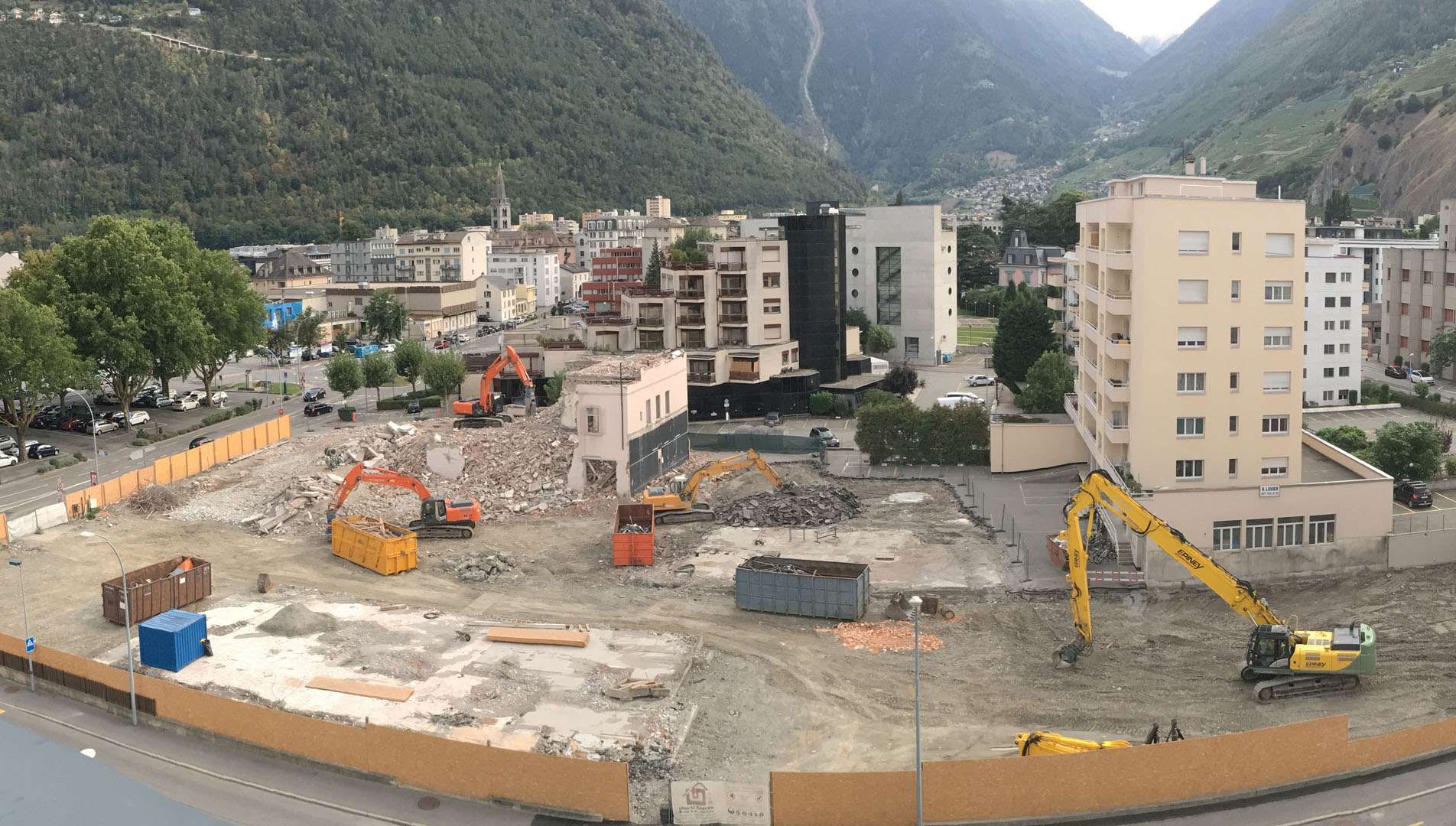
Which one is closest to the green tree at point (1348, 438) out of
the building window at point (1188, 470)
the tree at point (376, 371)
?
the building window at point (1188, 470)

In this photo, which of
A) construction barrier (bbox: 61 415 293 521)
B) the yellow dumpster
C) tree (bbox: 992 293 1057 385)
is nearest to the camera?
the yellow dumpster

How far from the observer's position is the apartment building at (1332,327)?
69.2 metres

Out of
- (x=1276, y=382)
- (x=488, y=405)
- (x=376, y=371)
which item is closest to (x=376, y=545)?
(x=488, y=405)

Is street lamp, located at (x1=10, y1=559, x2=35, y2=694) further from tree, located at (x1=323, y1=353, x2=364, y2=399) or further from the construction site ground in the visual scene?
tree, located at (x1=323, y1=353, x2=364, y2=399)

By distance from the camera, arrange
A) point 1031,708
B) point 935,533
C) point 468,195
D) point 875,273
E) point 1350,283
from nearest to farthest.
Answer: point 1031,708, point 935,533, point 1350,283, point 875,273, point 468,195

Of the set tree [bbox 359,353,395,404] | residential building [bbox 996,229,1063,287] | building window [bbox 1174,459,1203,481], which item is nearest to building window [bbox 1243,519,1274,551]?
building window [bbox 1174,459,1203,481]

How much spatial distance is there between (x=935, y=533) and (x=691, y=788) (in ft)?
78.2

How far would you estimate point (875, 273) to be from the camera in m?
91.9

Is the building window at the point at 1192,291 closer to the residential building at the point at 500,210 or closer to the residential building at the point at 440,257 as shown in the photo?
the residential building at the point at 440,257

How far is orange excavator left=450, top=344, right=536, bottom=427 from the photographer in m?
63.7

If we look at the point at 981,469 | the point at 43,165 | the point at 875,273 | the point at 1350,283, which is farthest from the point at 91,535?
the point at 43,165

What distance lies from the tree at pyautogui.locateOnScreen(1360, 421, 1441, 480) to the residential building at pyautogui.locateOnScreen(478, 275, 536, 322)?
321 ft

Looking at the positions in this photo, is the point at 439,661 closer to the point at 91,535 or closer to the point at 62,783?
the point at 62,783

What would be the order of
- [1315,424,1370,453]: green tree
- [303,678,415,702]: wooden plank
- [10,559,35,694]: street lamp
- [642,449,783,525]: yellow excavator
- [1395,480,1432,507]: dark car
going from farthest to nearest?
[1315,424,1370,453]: green tree → [642,449,783,525]: yellow excavator → [1395,480,1432,507]: dark car → [10,559,35,694]: street lamp → [303,678,415,702]: wooden plank
